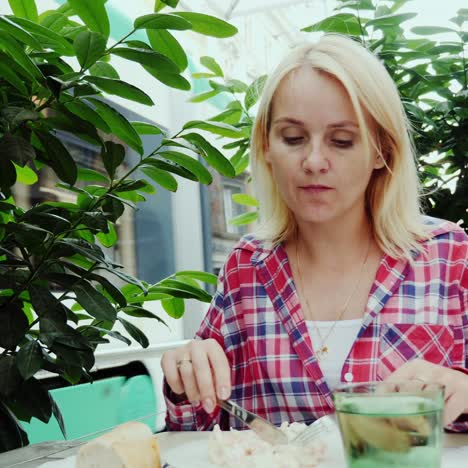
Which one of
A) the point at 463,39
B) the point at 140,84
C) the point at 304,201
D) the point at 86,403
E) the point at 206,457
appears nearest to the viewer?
the point at 206,457

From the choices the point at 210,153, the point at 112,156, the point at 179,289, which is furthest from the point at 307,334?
the point at 112,156

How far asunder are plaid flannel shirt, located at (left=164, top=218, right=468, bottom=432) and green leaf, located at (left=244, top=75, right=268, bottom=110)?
22.0 inches

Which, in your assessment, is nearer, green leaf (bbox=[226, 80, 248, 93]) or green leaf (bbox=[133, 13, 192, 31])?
green leaf (bbox=[133, 13, 192, 31])

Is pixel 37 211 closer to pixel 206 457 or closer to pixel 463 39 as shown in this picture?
pixel 206 457

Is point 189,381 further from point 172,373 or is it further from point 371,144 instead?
point 371,144

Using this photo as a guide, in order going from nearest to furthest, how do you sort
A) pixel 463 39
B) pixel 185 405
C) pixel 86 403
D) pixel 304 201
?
1. pixel 185 405
2. pixel 304 201
3. pixel 463 39
4. pixel 86 403

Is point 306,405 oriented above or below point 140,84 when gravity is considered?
below

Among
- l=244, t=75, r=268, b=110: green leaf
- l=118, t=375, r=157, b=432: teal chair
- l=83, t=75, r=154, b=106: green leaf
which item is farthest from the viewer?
l=118, t=375, r=157, b=432: teal chair

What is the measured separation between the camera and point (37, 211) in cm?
111

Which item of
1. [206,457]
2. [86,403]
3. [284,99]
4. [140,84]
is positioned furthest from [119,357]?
[206,457]

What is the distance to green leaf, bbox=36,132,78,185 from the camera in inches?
43.9

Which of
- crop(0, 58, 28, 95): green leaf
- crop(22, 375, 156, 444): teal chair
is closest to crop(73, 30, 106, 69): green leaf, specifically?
crop(0, 58, 28, 95): green leaf

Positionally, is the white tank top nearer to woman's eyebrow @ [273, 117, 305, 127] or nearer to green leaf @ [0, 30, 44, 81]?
woman's eyebrow @ [273, 117, 305, 127]

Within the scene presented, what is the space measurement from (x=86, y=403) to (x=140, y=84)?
1.95 m
